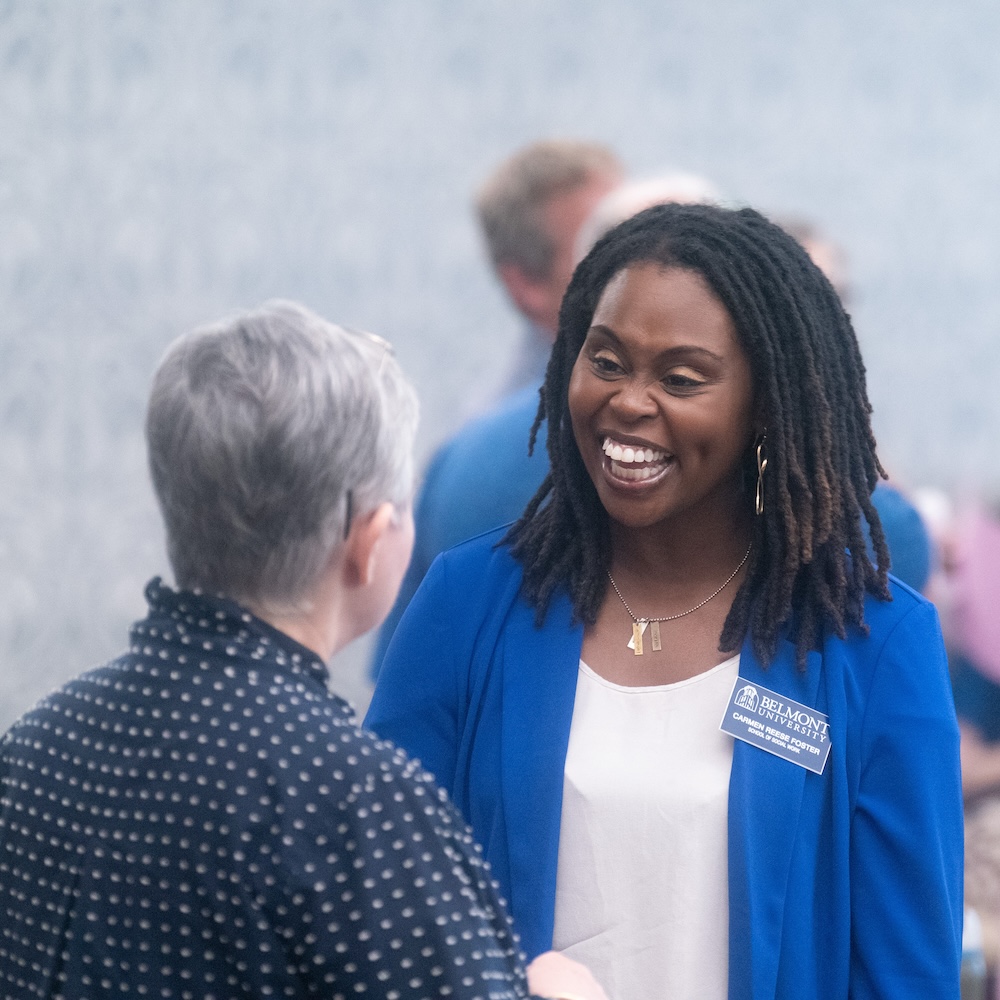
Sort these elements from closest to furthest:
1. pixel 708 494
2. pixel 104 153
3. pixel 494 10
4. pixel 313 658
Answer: pixel 313 658 → pixel 708 494 → pixel 104 153 → pixel 494 10

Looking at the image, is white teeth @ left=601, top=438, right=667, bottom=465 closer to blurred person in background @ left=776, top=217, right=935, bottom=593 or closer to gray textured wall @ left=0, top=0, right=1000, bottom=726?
blurred person in background @ left=776, top=217, right=935, bottom=593

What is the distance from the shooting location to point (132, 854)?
130cm

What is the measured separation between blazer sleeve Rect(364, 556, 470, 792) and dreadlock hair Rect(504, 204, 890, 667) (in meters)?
0.13

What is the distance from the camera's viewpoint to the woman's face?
1.87m

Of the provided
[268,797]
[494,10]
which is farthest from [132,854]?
[494,10]

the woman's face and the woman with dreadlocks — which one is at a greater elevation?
the woman's face

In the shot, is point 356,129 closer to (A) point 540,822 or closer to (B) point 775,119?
(B) point 775,119

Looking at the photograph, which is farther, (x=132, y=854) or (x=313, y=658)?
(x=313, y=658)

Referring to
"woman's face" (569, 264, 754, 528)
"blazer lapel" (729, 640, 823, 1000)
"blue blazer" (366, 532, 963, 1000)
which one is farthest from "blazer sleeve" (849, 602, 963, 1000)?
"woman's face" (569, 264, 754, 528)

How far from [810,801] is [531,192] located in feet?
6.31

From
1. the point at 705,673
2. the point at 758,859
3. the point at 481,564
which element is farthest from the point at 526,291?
the point at 758,859

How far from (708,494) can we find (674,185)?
3.42 feet

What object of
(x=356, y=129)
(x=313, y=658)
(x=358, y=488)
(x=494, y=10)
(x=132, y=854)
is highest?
(x=494, y=10)

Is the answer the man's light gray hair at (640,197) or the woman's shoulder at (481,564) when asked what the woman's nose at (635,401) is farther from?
the man's light gray hair at (640,197)
